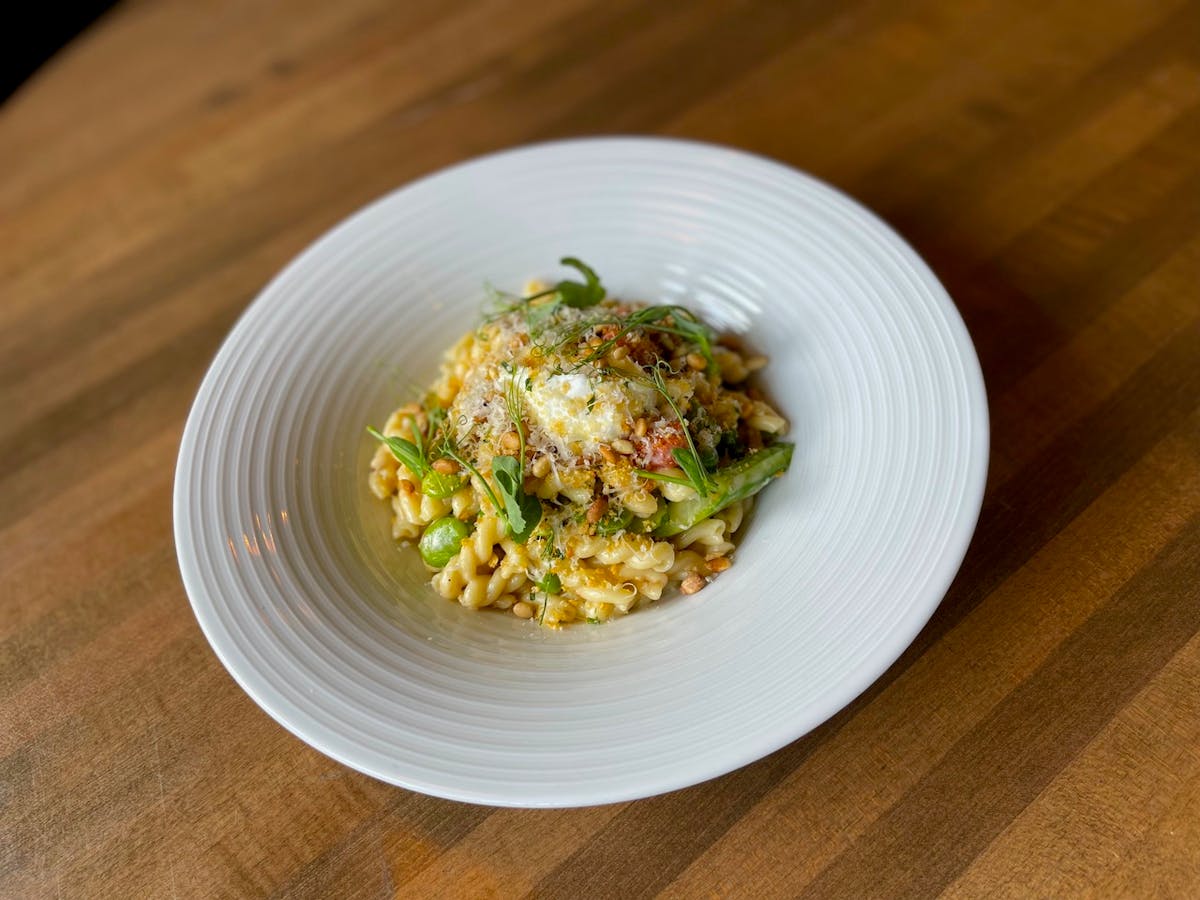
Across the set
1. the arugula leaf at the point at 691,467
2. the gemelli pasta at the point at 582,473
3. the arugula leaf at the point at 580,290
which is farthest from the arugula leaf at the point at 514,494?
the arugula leaf at the point at 580,290

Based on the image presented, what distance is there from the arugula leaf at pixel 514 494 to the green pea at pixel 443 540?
15 centimetres

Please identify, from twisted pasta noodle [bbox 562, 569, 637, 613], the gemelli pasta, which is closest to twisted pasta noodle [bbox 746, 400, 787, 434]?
the gemelli pasta

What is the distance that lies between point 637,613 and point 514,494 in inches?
16.4

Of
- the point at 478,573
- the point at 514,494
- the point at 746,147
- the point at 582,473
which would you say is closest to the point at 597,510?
the point at 582,473

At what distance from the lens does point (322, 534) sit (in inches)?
93.1

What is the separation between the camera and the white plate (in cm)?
187

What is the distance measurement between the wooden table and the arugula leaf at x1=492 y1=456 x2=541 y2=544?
25.4 inches

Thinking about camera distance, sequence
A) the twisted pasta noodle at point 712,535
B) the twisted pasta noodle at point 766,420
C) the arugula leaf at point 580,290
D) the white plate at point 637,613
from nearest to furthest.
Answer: the white plate at point 637,613
the twisted pasta noodle at point 712,535
the twisted pasta noodle at point 766,420
the arugula leaf at point 580,290

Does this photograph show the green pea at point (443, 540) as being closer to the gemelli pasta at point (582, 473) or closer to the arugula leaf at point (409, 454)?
the gemelli pasta at point (582, 473)

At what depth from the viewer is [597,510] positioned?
2.29m

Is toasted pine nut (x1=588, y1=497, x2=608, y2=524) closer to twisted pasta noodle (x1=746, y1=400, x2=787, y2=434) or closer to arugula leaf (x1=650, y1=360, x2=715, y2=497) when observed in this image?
arugula leaf (x1=650, y1=360, x2=715, y2=497)

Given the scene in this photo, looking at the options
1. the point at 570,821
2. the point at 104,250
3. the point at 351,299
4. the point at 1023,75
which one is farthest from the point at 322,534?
the point at 1023,75

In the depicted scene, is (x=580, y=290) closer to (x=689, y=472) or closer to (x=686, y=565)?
(x=689, y=472)

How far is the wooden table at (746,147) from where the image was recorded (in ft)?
6.46
